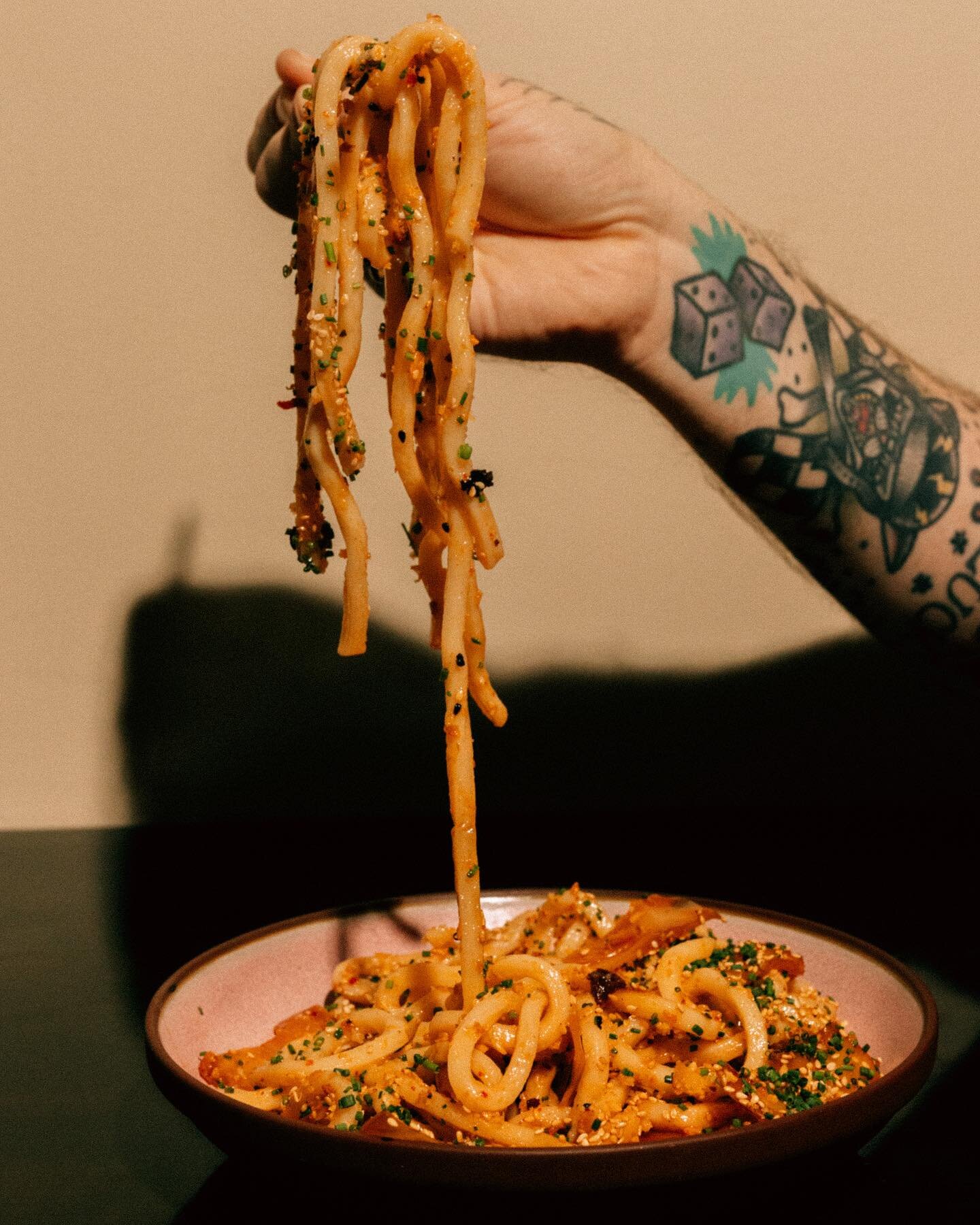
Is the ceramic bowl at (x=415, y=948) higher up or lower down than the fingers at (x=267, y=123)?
lower down

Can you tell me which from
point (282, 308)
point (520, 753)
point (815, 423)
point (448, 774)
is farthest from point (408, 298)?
point (520, 753)

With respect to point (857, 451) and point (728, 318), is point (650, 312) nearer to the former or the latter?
point (728, 318)

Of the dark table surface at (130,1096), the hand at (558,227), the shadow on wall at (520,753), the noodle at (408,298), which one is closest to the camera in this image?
the dark table surface at (130,1096)

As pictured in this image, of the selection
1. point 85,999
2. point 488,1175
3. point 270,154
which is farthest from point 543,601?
point 488,1175

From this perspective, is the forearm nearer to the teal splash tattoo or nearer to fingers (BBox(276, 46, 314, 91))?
the teal splash tattoo

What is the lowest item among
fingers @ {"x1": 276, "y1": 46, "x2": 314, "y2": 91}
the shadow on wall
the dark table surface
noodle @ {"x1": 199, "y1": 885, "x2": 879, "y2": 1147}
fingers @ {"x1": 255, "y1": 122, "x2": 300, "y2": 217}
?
the shadow on wall

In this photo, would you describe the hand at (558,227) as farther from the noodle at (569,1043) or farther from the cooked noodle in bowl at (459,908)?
the noodle at (569,1043)

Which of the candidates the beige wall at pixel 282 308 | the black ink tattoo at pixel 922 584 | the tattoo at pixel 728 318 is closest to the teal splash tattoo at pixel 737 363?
the tattoo at pixel 728 318

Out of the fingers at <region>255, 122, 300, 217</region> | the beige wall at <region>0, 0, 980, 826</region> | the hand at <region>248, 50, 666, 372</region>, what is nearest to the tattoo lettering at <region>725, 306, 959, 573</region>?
the hand at <region>248, 50, 666, 372</region>
